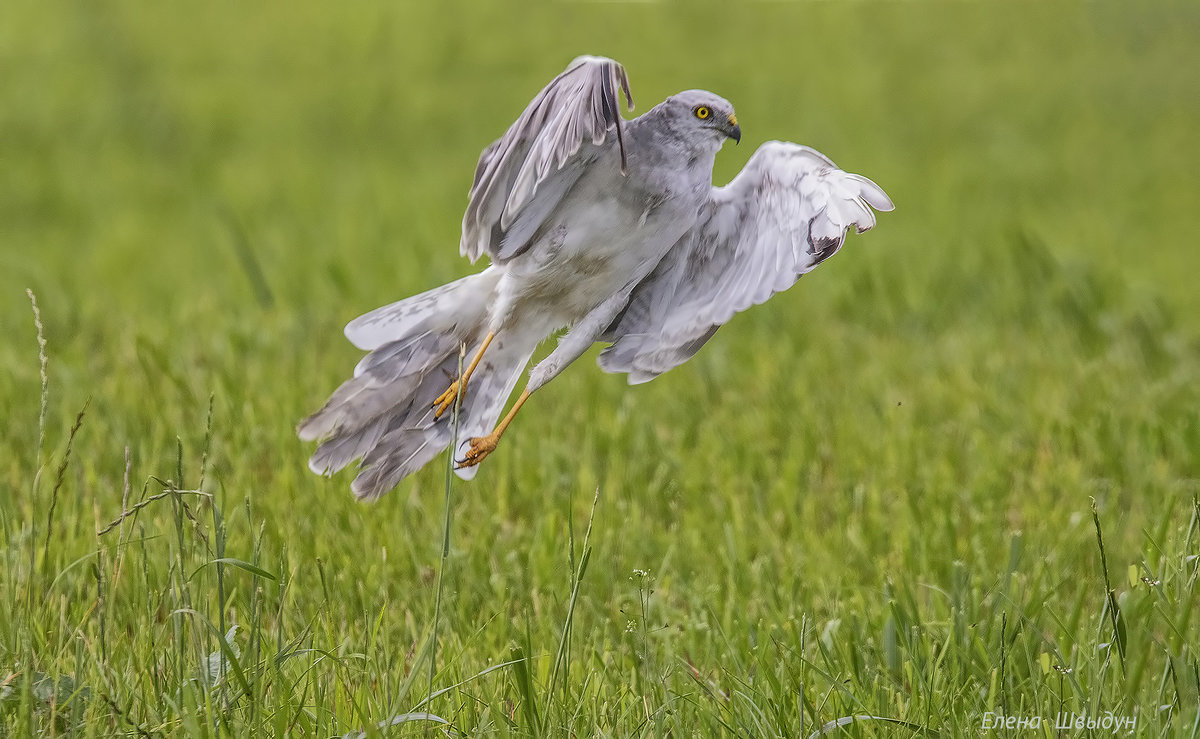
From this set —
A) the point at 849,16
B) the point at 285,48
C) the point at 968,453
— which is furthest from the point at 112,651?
the point at 849,16

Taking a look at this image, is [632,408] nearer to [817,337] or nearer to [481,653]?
[817,337]

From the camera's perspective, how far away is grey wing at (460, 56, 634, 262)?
7.65 ft

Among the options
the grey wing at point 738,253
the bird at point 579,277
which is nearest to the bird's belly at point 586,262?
the bird at point 579,277

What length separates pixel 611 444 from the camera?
207 inches

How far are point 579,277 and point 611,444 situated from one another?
2.64 m

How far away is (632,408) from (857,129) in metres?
7.50

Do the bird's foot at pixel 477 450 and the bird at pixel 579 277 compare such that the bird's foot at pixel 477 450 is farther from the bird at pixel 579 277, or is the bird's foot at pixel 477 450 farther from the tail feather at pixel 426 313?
the tail feather at pixel 426 313

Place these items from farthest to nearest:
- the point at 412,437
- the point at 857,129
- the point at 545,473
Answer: the point at 857,129 < the point at 545,473 < the point at 412,437

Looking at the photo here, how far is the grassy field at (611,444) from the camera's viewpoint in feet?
9.46

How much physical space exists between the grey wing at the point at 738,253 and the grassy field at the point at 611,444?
49 cm

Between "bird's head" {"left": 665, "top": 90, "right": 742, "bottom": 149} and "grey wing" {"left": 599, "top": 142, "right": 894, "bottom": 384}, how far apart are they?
127 mm

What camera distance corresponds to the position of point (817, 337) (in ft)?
23.9

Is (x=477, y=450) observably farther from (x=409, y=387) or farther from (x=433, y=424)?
(x=409, y=387)

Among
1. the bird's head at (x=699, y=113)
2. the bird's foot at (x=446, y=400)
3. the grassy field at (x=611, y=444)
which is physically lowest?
the grassy field at (x=611, y=444)
